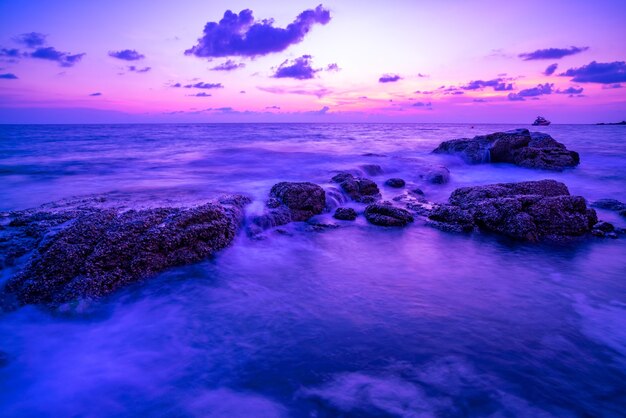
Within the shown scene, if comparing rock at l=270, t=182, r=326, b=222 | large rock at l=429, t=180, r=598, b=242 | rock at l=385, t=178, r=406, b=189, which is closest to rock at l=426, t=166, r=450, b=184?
rock at l=385, t=178, r=406, b=189

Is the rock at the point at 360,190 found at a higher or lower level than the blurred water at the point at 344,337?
higher

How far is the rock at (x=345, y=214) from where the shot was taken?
870 cm

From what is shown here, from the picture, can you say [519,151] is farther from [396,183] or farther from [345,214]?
[345,214]

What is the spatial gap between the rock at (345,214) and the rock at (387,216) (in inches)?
14.0

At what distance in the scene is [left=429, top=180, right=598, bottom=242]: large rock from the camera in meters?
7.46

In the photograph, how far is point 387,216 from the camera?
27.8 ft

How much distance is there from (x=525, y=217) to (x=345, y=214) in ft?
12.7

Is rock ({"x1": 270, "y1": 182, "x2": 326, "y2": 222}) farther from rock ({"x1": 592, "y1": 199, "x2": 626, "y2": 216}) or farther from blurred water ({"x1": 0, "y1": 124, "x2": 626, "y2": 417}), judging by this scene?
rock ({"x1": 592, "y1": 199, "x2": 626, "y2": 216})

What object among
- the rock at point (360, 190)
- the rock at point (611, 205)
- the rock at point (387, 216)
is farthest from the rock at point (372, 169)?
the rock at point (611, 205)

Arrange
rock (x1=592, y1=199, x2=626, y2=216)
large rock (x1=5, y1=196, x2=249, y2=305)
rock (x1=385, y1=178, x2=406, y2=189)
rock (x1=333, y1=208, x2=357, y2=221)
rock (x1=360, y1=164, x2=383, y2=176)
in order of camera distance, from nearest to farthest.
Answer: large rock (x1=5, y1=196, x2=249, y2=305), rock (x1=333, y1=208, x2=357, y2=221), rock (x1=592, y1=199, x2=626, y2=216), rock (x1=385, y1=178, x2=406, y2=189), rock (x1=360, y1=164, x2=383, y2=176)

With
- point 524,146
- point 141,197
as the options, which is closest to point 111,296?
point 141,197

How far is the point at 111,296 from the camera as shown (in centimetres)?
490

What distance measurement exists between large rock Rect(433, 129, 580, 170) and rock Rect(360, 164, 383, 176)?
5.64 meters

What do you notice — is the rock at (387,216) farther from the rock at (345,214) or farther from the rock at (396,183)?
the rock at (396,183)
